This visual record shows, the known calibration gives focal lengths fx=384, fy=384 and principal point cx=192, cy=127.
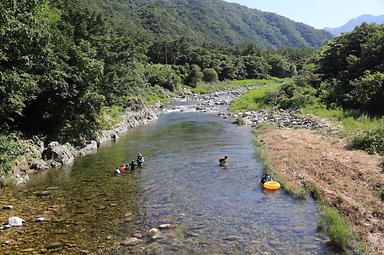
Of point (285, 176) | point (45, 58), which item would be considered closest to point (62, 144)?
point (45, 58)

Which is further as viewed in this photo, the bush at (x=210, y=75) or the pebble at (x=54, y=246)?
the bush at (x=210, y=75)

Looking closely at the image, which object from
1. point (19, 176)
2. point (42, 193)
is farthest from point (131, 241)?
point (19, 176)

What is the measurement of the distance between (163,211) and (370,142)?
55.2 ft

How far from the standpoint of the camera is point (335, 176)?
22078 millimetres

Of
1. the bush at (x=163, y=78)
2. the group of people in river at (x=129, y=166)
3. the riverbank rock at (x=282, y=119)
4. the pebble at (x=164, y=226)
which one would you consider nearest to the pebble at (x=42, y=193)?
the group of people in river at (x=129, y=166)

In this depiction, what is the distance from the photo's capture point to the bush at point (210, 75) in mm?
A: 124200

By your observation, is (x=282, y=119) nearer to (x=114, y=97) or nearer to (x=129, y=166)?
(x=114, y=97)

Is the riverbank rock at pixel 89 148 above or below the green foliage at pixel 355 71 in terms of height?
below

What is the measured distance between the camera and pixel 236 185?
22.7m

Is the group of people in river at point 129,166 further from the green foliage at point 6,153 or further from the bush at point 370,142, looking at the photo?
the bush at point 370,142

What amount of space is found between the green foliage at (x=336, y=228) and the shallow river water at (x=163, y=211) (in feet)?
1.56

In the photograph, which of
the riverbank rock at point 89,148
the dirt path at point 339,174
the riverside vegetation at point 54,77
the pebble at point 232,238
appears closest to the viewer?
the pebble at point 232,238

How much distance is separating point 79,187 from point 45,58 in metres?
10.6

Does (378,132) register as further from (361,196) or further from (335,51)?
(335,51)
